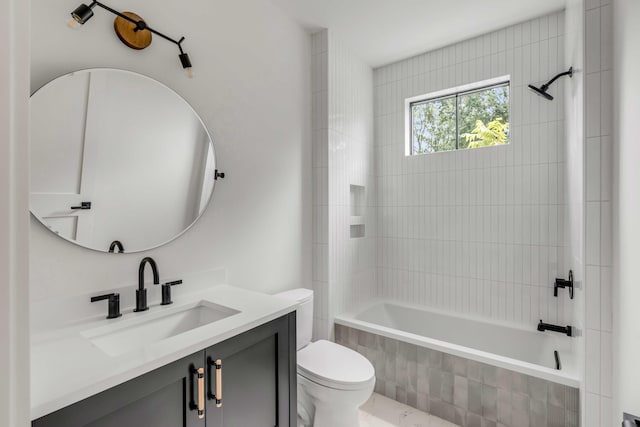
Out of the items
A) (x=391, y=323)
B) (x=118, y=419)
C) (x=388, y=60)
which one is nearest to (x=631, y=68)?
(x=118, y=419)

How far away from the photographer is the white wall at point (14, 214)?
0.49 metres

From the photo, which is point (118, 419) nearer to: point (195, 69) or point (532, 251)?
point (195, 69)

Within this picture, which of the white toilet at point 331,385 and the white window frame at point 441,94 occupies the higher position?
the white window frame at point 441,94

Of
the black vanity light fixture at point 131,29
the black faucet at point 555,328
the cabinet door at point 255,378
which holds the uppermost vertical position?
the black vanity light fixture at point 131,29

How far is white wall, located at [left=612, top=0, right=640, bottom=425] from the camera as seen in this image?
976mm

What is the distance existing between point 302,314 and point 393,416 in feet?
2.97

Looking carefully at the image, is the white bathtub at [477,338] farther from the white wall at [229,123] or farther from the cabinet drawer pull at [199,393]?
the cabinet drawer pull at [199,393]

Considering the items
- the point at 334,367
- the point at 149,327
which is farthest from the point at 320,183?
the point at 149,327

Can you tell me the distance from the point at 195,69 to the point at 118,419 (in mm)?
1542

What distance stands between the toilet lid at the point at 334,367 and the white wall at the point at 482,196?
1.29 metres

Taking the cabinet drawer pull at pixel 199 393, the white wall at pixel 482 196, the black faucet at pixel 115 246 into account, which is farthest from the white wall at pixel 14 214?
the white wall at pixel 482 196

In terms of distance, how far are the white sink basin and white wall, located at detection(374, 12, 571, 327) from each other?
1973mm

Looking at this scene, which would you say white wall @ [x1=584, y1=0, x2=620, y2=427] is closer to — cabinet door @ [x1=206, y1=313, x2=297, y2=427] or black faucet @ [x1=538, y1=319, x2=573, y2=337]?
black faucet @ [x1=538, y1=319, x2=573, y2=337]

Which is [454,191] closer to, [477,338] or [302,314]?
[477,338]
